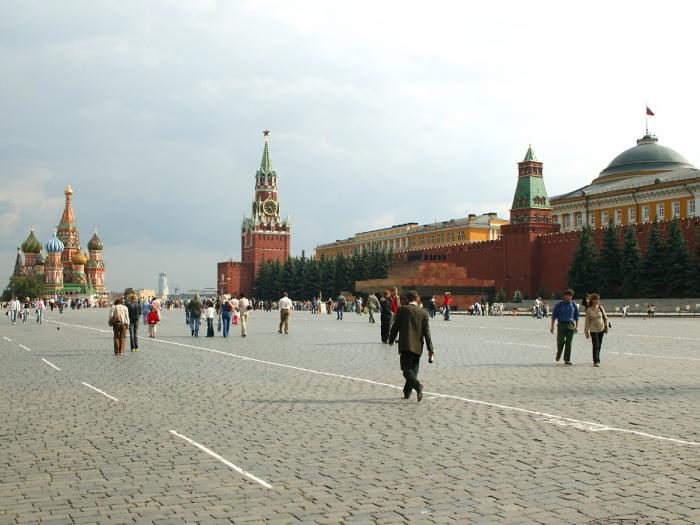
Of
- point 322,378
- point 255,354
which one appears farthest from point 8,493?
point 255,354

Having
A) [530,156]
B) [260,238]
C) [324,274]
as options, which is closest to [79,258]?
[260,238]

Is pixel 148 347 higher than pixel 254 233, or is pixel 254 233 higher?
pixel 254 233

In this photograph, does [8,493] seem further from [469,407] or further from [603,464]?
[469,407]

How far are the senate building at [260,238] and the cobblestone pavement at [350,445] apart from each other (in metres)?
109

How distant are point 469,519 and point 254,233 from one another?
119006 millimetres

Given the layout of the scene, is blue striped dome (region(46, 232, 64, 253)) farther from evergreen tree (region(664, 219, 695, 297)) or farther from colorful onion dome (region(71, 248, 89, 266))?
evergreen tree (region(664, 219, 695, 297))

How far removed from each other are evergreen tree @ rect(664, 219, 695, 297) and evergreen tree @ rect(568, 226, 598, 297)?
5637 mm

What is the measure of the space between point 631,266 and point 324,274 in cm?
4015

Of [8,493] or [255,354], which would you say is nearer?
[8,493]

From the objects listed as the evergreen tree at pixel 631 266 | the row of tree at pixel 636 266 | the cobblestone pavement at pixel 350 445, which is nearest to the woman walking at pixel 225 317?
the cobblestone pavement at pixel 350 445

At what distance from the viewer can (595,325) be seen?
12.3 m

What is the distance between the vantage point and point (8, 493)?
15.5 ft

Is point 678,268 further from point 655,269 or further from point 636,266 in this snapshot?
point 636,266

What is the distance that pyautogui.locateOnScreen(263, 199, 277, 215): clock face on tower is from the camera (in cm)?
12462
